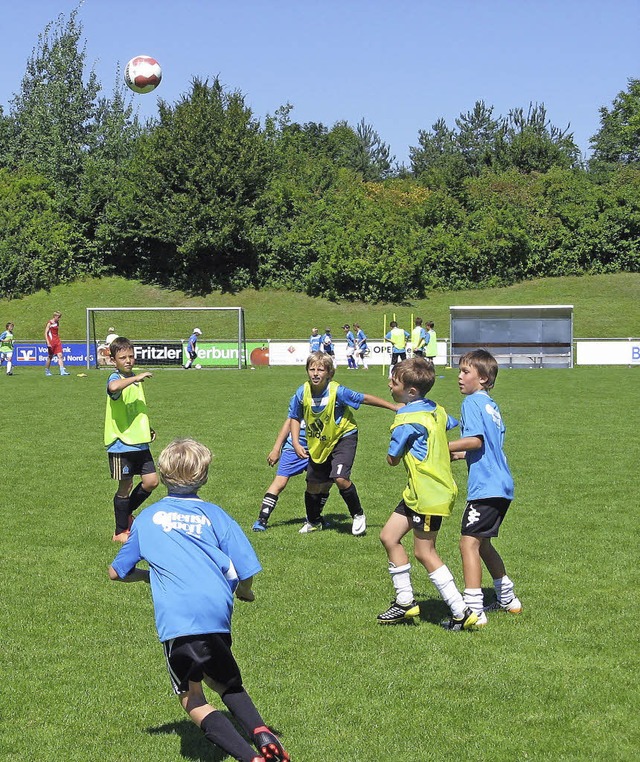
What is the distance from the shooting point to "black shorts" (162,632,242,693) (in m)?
3.98

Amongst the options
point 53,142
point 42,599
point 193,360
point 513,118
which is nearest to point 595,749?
point 42,599

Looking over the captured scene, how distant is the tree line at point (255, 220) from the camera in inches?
2109

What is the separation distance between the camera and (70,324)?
5016cm

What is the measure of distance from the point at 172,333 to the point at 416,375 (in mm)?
42370

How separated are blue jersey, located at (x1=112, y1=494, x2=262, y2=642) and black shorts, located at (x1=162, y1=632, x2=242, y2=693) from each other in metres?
0.05

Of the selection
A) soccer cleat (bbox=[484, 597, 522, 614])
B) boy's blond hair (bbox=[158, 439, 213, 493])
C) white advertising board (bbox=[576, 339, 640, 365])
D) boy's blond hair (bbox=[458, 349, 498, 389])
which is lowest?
white advertising board (bbox=[576, 339, 640, 365])

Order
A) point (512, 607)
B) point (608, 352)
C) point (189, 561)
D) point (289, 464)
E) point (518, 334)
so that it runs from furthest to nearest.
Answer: point (518, 334)
point (608, 352)
point (289, 464)
point (512, 607)
point (189, 561)

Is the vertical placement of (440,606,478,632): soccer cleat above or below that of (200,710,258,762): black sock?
below

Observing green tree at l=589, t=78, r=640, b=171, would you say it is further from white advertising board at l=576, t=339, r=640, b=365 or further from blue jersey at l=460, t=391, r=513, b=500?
blue jersey at l=460, t=391, r=513, b=500

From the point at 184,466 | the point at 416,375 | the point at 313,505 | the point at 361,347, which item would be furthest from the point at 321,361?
the point at 361,347

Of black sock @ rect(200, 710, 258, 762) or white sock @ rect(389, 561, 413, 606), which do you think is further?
white sock @ rect(389, 561, 413, 606)

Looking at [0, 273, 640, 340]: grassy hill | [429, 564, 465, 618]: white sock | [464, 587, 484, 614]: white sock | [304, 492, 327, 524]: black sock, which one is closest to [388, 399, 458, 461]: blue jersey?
[429, 564, 465, 618]: white sock

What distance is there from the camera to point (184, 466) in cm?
408

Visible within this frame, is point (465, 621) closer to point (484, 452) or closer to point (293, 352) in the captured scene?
point (484, 452)
